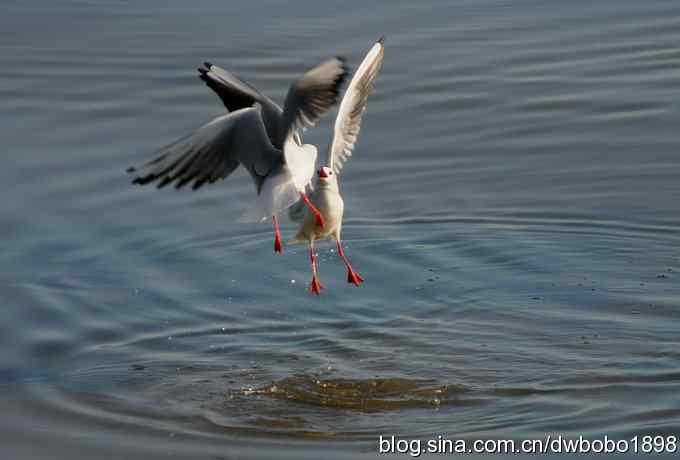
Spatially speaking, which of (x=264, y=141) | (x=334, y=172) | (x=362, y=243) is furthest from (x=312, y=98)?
(x=362, y=243)

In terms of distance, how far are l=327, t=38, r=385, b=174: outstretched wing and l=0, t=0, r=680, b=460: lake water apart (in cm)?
104

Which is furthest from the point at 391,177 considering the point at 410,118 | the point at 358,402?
the point at 358,402

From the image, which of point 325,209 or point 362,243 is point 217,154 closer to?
point 325,209

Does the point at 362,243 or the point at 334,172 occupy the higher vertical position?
the point at 334,172

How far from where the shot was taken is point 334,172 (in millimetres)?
8891

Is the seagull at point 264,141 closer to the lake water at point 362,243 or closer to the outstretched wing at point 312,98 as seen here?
the outstretched wing at point 312,98

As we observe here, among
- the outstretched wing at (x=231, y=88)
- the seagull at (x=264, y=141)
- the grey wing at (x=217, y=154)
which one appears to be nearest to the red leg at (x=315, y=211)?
the seagull at (x=264, y=141)

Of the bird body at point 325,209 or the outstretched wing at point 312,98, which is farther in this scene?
the bird body at point 325,209

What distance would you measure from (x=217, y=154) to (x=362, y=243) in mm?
2133

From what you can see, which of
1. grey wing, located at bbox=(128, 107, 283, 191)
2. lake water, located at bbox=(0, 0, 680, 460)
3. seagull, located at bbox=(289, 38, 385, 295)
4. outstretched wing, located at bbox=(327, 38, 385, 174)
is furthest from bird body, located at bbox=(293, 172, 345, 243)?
lake water, located at bbox=(0, 0, 680, 460)

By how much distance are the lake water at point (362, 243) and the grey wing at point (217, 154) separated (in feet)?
3.63

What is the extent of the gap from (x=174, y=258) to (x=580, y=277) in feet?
9.35

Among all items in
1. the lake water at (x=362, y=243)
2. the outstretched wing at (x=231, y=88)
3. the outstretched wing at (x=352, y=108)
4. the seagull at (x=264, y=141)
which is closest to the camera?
the lake water at (x=362, y=243)

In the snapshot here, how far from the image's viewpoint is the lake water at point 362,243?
25.1 ft
